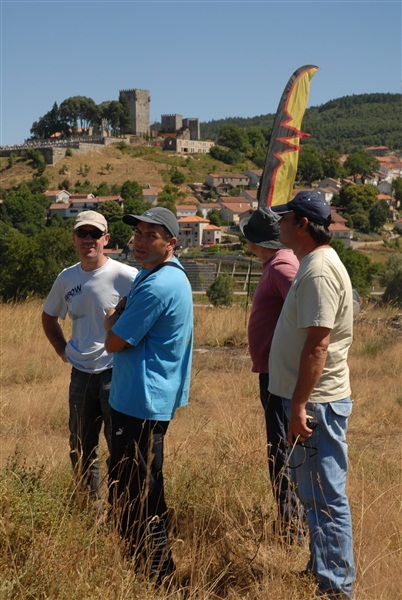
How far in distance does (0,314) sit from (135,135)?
355 ft

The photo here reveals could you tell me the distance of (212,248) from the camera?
231ft

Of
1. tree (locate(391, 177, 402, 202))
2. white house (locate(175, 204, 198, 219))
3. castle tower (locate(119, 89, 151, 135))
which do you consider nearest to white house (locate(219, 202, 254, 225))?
white house (locate(175, 204, 198, 219))

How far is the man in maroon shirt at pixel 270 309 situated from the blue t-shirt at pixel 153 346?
0.52m

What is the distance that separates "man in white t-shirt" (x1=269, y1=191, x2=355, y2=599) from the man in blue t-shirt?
38 cm

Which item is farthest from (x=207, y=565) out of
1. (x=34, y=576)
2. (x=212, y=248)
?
(x=212, y=248)

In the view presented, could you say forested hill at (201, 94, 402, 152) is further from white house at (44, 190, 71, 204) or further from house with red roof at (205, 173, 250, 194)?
white house at (44, 190, 71, 204)

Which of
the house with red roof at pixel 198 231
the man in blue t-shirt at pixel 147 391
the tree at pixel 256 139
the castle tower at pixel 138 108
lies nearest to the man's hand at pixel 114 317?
the man in blue t-shirt at pixel 147 391

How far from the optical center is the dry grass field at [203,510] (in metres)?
2.20

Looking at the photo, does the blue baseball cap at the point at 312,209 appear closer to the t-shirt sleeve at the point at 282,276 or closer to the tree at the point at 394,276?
the t-shirt sleeve at the point at 282,276

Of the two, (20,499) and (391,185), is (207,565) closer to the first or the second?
(20,499)

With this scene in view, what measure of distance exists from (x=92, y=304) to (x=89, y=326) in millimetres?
104

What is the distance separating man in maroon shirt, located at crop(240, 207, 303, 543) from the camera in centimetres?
290

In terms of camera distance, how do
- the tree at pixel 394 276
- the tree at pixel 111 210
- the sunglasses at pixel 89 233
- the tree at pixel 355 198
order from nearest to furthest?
the sunglasses at pixel 89 233 < the tree at pixel 394 276 < the tree at pixel 111 210 < the tree at pixel 355 198

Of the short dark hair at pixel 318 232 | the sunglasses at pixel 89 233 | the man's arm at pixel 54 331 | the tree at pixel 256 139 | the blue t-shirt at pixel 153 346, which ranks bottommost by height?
the tree at pixel 256 139
